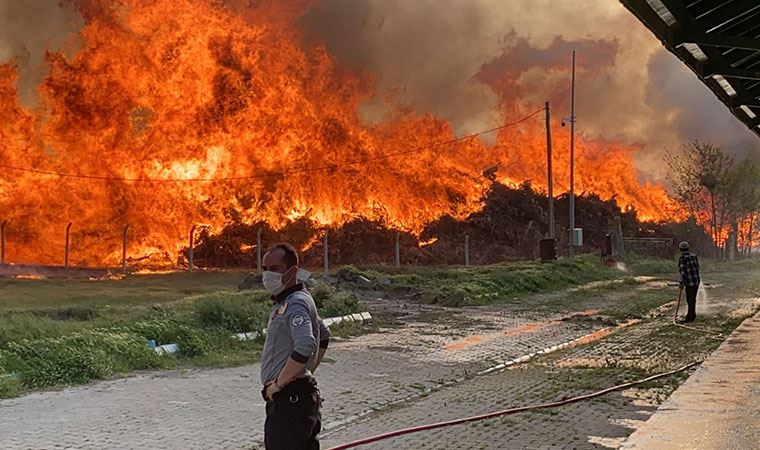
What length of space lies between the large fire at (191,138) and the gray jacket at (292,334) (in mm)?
26534

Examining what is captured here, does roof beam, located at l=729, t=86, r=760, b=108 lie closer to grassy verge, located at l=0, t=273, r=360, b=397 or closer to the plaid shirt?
the plaid shirt

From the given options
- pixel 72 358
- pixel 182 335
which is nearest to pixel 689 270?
pixel 182 335

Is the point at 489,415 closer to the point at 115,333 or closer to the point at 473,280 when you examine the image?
the point at 115,333

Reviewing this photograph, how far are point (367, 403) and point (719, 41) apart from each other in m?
5.19

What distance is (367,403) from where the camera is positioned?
8852mm

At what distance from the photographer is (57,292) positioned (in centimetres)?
2036

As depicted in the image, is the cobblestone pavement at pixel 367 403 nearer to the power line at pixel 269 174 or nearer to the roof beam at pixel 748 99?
the roof beam at pixel 748 99

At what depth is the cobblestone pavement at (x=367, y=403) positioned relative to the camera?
707 centimetres

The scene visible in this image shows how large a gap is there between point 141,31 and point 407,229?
1440 cm

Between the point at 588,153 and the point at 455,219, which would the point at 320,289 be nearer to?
the point at 455,219

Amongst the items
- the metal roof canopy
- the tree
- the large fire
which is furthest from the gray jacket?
the tree

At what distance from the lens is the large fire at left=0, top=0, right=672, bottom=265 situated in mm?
29297

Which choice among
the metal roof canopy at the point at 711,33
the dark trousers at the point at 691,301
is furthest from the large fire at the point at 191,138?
the metal roof canopy at the point at 711,33

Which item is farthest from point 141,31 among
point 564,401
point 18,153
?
point 564,401
